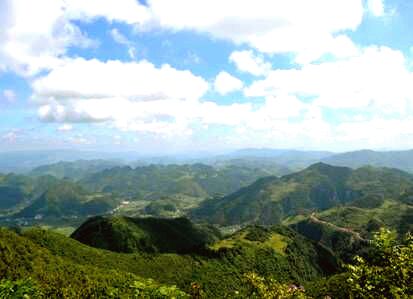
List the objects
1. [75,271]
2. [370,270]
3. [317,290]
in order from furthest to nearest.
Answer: [317,290] → [75,271] → [370,270]

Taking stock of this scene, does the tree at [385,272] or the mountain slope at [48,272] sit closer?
the tree at [385,272]

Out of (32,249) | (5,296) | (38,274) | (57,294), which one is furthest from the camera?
(32,249)

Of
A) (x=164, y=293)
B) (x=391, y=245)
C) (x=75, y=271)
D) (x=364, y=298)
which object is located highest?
(x=391, y=245)

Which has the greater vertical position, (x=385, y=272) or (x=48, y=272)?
(x=385, y=272)

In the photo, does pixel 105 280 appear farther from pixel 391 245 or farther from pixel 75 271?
pixel 391 245

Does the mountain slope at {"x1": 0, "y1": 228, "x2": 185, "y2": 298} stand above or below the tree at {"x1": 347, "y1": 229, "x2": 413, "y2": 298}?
below

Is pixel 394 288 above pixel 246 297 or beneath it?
above

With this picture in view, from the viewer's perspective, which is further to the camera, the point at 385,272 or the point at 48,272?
the point at 48,272

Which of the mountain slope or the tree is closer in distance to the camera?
the tree

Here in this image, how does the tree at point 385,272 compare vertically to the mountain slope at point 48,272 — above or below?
above

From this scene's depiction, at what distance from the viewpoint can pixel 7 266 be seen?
13162 cm

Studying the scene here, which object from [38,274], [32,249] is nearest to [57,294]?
[38,274]

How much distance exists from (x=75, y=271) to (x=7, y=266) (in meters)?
25.7

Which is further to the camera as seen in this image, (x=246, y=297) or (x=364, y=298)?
(x=246, y=297)
